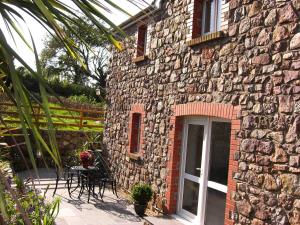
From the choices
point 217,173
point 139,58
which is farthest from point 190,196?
point 139,58

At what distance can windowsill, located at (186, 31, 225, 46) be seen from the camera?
5.95m

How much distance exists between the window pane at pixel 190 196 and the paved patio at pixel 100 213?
0.37 m

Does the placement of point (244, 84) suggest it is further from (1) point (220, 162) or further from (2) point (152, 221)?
(2) point (152, 221)

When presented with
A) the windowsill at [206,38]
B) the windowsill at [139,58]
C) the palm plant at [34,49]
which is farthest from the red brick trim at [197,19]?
the palm plant at [34,49]

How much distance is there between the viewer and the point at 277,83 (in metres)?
4.81

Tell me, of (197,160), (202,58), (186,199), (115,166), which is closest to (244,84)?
(202,58)

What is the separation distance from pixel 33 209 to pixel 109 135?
21.0ft

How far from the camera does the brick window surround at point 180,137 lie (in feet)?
18.0

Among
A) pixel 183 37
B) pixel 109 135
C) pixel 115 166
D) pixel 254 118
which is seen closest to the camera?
pixel 254 118

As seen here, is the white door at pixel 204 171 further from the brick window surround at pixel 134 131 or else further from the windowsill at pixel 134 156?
the brick window surround at pixel 134 131

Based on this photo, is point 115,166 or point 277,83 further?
point 115,166

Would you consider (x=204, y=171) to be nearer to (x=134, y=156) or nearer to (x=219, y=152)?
(x=219, y=152)

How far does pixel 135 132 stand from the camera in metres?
9.51

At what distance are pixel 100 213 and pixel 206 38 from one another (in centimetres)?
407
